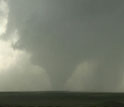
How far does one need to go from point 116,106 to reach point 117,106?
0.52 m

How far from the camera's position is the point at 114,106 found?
6078 inches

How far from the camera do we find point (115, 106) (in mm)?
155125

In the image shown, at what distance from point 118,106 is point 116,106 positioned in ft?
3.89

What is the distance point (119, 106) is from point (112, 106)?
3704mm

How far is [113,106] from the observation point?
Result: 154000 mm

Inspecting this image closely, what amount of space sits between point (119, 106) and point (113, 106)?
313 centimetres

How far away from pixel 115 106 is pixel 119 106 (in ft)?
7.23

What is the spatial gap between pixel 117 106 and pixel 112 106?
10.7 ft

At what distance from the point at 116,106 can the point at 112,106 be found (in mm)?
2900

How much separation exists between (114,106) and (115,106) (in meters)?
1.01

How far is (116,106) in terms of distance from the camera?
510 ft

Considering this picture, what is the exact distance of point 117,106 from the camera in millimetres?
155250

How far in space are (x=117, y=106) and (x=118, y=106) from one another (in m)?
0.75

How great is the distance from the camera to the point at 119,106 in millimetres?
154000
